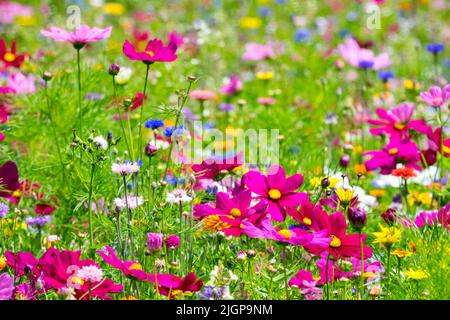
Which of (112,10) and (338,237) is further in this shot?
(112,10)

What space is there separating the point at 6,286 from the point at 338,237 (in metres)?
0.60

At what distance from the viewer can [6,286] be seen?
1423 mm

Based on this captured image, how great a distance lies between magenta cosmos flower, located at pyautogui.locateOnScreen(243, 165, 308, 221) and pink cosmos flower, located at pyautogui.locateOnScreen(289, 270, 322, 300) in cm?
13

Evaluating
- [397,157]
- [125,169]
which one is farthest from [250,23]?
[125,169]

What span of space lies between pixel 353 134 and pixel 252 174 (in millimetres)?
1205

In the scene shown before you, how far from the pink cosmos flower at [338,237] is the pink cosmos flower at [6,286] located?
1.81 ft

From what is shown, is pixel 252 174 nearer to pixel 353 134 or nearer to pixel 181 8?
pixel 353 134

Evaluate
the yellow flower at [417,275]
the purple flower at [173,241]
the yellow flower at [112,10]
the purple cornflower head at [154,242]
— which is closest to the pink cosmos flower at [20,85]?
the purple flower at [173,241]

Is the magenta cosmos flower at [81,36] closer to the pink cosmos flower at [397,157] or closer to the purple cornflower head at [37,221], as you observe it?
the purple cornflower head at [37,221]

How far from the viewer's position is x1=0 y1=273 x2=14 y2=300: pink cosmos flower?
55.6 inches

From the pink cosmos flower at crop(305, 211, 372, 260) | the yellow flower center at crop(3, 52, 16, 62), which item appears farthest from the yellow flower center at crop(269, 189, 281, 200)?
the yellow flower center at crop(3, 52, 16, 62)

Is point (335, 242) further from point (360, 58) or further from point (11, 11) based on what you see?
point (11, 11)
